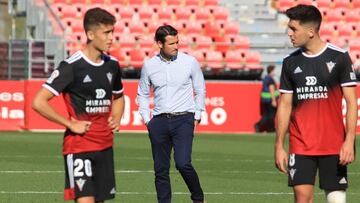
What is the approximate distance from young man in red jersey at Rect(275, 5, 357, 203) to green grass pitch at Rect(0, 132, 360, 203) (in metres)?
4.70

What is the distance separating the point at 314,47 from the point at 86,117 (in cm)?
192

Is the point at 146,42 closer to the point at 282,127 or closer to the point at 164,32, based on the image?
the point at 164,32

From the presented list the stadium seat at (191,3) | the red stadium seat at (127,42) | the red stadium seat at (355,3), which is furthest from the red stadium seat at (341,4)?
the red stadium seat at (127,42)

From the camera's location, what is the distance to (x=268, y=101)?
29422 millimetres

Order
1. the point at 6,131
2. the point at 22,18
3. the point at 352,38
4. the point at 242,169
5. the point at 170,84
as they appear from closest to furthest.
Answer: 1. the point at 170,84
2. the point at 242,169
3. the point at 6,131
4. the point at 22,18
5. the point at 352,38

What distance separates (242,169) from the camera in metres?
18.2

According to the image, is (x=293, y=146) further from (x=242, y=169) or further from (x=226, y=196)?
(x=242, y=169)

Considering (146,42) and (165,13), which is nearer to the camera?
(146,42)

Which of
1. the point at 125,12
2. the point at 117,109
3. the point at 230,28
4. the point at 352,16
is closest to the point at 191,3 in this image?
the point at 230,28

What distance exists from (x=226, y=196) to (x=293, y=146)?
5.23 metres

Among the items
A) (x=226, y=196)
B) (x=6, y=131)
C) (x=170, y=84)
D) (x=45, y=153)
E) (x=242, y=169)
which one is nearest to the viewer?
(x=170, y=84)

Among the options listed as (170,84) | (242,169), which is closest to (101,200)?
(170,84)

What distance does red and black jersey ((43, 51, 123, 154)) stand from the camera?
8.59m

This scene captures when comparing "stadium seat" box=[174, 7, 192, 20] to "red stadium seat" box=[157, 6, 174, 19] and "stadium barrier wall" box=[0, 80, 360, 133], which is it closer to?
"red stadium seat" box=[157, 6, 174, 19]
